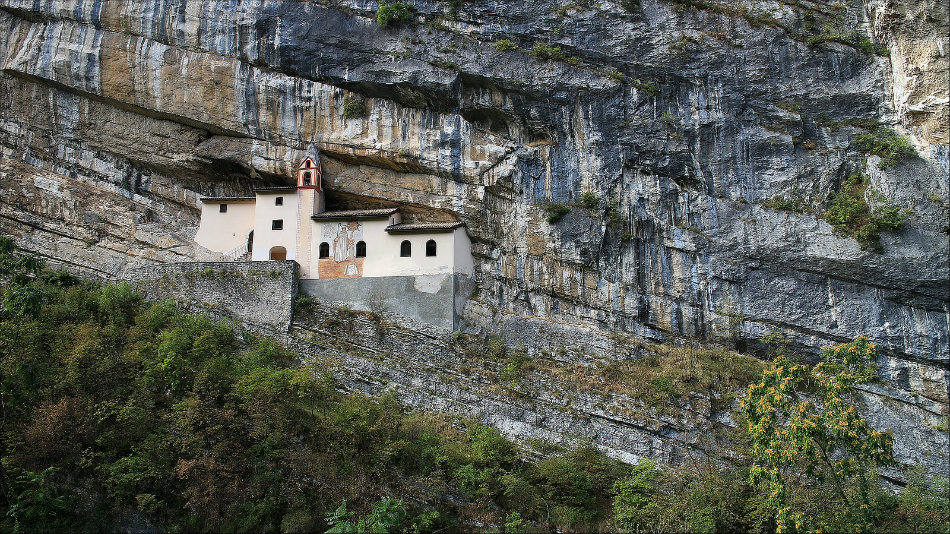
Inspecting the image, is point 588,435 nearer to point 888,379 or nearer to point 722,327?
point 722,327

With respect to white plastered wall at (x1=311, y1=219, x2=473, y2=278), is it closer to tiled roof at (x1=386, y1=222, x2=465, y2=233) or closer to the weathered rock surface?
tiled roof at (x1=386, y1=222, x2=465, y2=233)

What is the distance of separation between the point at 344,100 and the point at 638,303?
13.6 metres

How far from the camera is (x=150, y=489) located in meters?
18.9

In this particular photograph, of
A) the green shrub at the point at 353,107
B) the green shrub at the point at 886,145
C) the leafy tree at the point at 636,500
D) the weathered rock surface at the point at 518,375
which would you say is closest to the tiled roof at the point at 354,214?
the weathered rock surface at the point at 518,375

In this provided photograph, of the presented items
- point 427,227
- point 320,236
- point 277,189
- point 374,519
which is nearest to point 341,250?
point 320,236

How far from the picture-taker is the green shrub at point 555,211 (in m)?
30.2

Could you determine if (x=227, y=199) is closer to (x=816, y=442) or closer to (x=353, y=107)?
(x=353, y=107)

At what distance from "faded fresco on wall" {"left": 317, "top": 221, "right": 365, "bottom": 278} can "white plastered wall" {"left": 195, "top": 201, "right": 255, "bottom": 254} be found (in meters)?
3.44

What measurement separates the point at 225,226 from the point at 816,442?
22.7 meters

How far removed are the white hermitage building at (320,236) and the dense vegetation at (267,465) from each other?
6850 mm

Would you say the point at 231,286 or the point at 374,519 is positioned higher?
the point at 231,286

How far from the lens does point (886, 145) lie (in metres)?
29.8

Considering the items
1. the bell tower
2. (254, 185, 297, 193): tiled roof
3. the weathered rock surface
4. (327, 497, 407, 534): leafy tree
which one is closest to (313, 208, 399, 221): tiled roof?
the bell tower

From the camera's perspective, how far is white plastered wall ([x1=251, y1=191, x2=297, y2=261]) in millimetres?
30500
